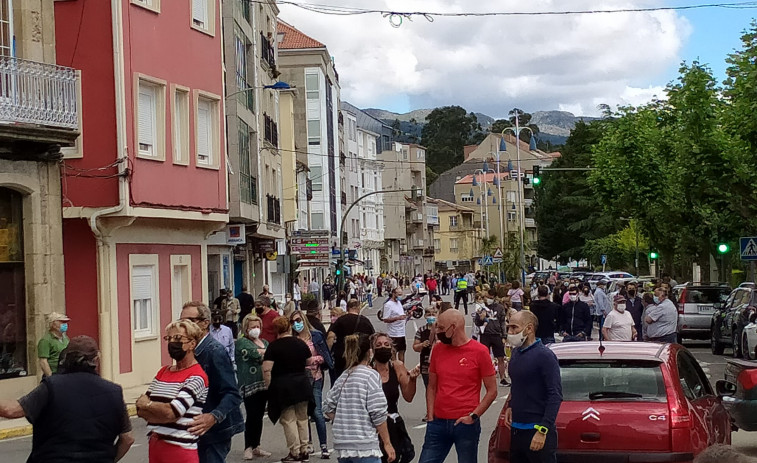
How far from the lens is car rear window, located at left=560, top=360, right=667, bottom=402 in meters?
9.52

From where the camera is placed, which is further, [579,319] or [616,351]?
[579,319]

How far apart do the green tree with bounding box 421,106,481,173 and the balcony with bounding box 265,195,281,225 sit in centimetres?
12735

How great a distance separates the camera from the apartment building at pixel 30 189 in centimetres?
2088

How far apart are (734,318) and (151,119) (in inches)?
549

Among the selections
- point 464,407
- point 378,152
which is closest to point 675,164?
point 464,407

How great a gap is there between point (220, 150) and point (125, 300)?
525 centimetres

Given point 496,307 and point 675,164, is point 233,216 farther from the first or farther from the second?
point 675,164

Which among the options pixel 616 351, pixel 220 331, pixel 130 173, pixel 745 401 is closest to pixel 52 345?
pixel 220 331

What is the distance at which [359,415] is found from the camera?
909cm

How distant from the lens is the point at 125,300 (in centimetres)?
2458

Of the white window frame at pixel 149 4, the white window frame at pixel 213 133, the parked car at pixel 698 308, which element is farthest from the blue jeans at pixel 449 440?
the parked car at pixel 698 308

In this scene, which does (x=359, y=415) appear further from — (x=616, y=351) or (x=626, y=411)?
(x=616, y=351)

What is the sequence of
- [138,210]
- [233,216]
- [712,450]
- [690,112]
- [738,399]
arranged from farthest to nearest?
[690,112]
[233,216]
[138,210]
[738,399]
[712,450]

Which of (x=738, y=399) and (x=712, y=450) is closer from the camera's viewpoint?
(x=712, y=450)
